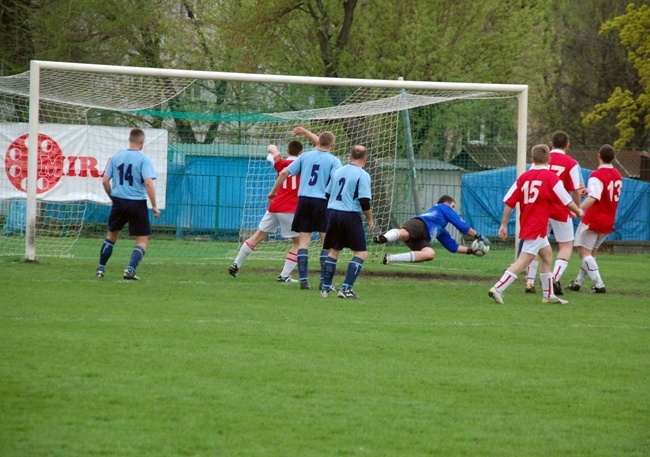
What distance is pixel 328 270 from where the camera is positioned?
12.3m

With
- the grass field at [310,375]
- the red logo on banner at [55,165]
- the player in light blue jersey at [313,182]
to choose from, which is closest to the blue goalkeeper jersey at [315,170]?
the player in light blue jersey at [313,182]

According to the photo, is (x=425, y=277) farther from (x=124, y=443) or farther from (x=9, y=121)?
(x=124, y=443)

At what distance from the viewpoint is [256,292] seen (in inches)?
497

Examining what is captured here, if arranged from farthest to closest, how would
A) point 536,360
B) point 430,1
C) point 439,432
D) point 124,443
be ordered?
point 430,1 < point 536,360 < point 439,432 < point 124,443

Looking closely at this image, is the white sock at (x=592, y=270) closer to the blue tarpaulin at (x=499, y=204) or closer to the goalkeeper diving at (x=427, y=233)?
the goalkeeper diving at (x=427, y=233)

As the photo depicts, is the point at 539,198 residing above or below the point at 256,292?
above

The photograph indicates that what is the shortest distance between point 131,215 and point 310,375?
22.0 feet

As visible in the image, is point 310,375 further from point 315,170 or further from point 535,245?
point 315,170

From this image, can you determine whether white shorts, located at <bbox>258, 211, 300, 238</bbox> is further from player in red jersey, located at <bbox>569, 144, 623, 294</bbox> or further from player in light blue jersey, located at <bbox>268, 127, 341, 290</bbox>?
player in red jersey, located at <bbox>569, 144, 623, 294</bbox>

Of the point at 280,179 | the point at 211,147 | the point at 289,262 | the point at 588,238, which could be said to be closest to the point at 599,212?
the point at 588,238

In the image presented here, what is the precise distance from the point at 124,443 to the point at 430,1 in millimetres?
27896

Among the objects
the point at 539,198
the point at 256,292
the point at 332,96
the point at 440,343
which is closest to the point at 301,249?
the point at 256,292

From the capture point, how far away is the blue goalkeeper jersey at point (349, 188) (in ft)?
39.1

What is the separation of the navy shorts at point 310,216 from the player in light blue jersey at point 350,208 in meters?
0.92
